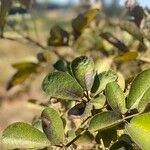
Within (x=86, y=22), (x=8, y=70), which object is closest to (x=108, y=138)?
(x=86, y=22)

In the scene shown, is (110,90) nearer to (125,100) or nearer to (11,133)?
(125,100)

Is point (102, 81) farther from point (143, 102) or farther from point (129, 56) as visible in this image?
point (129, 56)

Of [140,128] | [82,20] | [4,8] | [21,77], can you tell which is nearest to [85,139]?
[140,128]

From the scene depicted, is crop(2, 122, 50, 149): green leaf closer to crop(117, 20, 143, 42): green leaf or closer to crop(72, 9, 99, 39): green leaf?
crop(117, 20, 143, 42): green leaf

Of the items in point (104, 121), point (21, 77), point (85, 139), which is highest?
point (104, 121)

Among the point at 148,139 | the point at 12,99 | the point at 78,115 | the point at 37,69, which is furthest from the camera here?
the point at 12,99

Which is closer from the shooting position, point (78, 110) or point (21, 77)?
point (78, 110)
